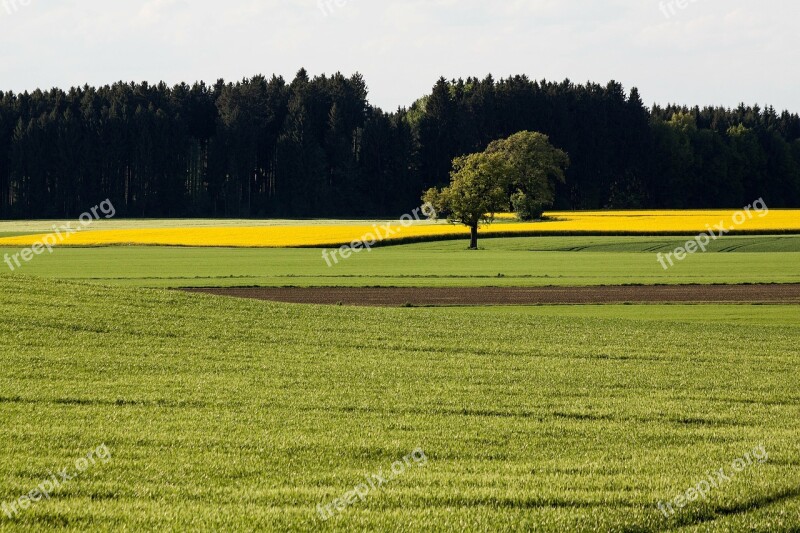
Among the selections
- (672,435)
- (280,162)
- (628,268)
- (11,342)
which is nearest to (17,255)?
(628,268)

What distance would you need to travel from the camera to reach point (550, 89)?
151375 millimetres

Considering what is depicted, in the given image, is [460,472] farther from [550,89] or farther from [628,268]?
[550,89]

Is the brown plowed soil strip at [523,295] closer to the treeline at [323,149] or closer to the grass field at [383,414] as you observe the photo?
the grass field at [383,414]

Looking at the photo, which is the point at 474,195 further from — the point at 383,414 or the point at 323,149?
the point at 323,149

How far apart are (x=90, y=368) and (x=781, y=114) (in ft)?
605

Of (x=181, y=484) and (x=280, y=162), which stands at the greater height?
(x=280, y=162)
